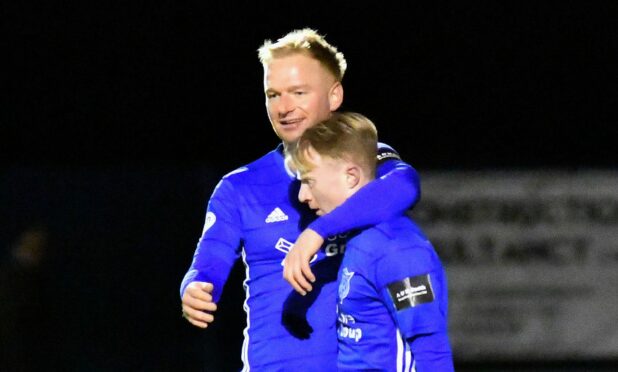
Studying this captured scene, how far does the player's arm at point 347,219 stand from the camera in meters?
3.73

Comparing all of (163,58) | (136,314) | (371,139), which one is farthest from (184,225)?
(371,139)

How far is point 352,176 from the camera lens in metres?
3.88

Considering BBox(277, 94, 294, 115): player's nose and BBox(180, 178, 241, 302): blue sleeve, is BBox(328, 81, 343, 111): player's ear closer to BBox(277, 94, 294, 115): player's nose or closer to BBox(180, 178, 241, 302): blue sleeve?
BBox(277, 94, 294, 115): player's nose

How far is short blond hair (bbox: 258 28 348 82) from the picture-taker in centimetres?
443

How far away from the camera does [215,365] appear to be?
8414 millimetres

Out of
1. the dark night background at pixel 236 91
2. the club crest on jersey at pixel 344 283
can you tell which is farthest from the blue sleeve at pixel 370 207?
the dark night background at pixel 236 91

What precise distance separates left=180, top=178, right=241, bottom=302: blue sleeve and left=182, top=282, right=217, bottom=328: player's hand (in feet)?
0.33

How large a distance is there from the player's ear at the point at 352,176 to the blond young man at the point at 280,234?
0.11m

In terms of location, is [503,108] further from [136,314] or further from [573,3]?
[136,314]

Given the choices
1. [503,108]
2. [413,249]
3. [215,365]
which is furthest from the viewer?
[503,108]

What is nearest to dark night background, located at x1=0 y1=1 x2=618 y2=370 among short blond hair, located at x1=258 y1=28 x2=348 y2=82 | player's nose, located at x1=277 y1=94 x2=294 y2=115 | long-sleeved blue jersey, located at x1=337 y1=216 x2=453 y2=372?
short blond hair, located at x1=258 y1=28 x2=348 y2=82

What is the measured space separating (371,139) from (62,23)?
6.66 metres

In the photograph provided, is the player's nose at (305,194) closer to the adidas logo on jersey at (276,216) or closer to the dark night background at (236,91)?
the adidas logo on jersey at (276,216)

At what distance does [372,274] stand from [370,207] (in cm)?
21
